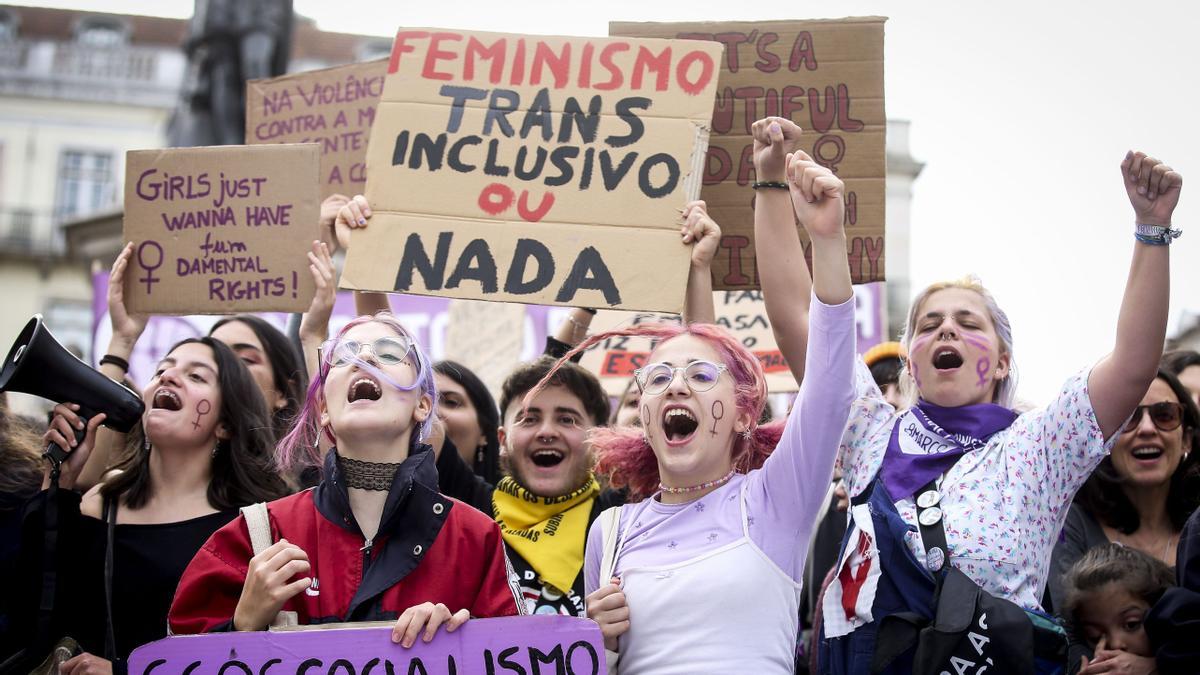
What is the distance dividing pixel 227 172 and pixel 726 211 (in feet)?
5.88

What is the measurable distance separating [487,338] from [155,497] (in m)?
3.11

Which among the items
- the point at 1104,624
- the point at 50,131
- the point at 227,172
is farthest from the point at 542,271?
the point at 50,131

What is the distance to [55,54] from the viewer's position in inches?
1286

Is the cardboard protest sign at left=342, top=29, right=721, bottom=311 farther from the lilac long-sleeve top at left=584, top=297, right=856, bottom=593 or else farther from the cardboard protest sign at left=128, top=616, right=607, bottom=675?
the cardboard protest sign at left=128, top=616, right=607, bottom=675

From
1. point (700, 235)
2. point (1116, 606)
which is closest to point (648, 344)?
point (700, 235)

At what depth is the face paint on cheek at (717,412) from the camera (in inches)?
127

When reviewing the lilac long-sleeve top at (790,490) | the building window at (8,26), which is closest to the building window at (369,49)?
the building window at (8,26)

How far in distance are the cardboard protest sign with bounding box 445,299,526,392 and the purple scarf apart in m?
3.36

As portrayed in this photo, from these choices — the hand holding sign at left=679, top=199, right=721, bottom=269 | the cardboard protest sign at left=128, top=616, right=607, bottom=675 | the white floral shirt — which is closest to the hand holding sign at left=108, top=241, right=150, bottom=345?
the cardboard protest sign at left=128, top=616, right=607, bottom=675

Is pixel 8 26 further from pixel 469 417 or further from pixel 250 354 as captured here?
pixel 469 417

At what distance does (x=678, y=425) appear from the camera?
3.25m

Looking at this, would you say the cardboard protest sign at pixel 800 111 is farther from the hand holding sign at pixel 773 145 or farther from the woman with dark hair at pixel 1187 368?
the woman with dark hair at pixel 1187 368

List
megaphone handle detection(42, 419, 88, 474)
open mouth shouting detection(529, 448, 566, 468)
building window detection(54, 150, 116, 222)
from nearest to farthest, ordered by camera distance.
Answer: megaphone handle detection(42, 419, 88, 474) → open mouth shouting detection(529, 448, 566, 468) → building window detection(54, 150, 116, 222)

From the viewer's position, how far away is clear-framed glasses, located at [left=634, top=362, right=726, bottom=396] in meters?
3.25
